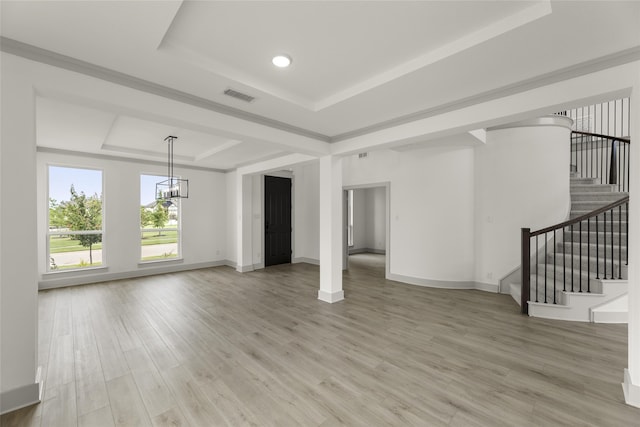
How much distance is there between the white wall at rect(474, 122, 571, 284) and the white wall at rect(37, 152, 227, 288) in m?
6.50

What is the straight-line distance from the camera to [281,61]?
2.36 m

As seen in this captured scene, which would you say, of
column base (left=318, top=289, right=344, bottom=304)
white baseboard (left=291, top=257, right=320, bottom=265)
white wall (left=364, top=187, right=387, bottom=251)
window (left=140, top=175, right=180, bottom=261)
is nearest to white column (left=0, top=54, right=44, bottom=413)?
column base (left=318, top=289, right=344, bottom=304)

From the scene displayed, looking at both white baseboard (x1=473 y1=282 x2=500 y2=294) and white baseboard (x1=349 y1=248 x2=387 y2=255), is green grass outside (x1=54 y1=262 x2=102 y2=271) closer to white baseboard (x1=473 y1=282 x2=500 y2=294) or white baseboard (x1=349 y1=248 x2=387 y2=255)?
white baseboard (x1=349 y1=248 x2=387 y2=255)

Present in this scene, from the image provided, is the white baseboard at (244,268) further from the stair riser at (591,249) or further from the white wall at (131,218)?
the stair riser at (591,249)

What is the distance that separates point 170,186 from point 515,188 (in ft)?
20.9

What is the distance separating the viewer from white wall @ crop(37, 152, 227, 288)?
17.6 ft

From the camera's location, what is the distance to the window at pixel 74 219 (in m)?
5.48

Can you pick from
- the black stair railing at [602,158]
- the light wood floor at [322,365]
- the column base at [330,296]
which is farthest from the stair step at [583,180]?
the column base at [330,296]

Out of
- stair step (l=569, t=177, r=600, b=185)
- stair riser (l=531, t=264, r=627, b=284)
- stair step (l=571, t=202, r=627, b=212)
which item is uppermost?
stair step (l=569, t=177, r=600, b=185)

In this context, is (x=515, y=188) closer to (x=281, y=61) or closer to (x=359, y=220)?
(x=281, y=61)

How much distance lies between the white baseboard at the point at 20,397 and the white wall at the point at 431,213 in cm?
535

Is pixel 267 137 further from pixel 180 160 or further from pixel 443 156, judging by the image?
pixel 180 160

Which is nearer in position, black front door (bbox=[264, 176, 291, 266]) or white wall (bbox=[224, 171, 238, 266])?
white wall (bbox=[224, 171, 238, 266])

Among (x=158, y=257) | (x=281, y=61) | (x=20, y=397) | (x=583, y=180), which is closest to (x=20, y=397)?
(x=20, y=397)
